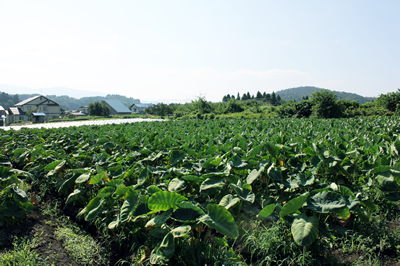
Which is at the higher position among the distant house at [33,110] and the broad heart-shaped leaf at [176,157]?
the distant house at [33,110]

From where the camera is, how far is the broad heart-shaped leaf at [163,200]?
175 centimetres

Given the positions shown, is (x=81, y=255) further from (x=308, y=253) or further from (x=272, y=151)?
(x=272, y=151)

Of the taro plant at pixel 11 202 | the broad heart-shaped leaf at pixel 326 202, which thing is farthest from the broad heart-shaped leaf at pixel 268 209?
the taro plant at pixel 11 202

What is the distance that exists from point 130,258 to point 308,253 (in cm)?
176

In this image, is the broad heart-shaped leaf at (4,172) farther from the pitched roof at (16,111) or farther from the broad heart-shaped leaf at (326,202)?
the pitched roof at (16,111)

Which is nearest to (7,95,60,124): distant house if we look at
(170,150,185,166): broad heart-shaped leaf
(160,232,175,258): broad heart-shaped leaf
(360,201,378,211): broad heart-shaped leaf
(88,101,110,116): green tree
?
(88,101,110,116): green tree

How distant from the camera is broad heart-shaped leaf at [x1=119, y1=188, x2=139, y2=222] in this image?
2.03m

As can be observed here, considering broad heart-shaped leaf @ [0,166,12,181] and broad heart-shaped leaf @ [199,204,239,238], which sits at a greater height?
broad heart-shaped leaf @ [0,166,12,181]

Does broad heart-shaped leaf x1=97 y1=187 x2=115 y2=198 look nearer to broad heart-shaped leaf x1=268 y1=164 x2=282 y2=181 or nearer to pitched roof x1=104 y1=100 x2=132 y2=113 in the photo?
broad heart-shaped leaf x1=268 y1=164 x2=282 y2=181

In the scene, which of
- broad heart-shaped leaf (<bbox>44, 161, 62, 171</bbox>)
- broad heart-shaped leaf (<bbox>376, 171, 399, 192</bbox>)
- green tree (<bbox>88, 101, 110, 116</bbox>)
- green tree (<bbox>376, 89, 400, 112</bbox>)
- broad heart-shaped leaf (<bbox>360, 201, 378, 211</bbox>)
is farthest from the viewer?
green tree (<bbox>88, 101, 110, 116</bbox>)

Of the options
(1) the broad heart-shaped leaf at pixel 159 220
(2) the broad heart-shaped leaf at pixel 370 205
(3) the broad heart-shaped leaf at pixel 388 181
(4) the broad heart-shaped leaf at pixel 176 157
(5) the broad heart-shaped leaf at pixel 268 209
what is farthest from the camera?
(4) the broad heart-shaped leaf at pixel 176 157

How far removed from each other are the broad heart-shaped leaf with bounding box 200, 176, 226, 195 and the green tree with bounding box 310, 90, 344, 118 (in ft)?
92.7

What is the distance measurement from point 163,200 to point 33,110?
67438 millimetres

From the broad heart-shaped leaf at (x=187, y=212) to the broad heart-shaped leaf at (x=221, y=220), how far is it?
84mm
